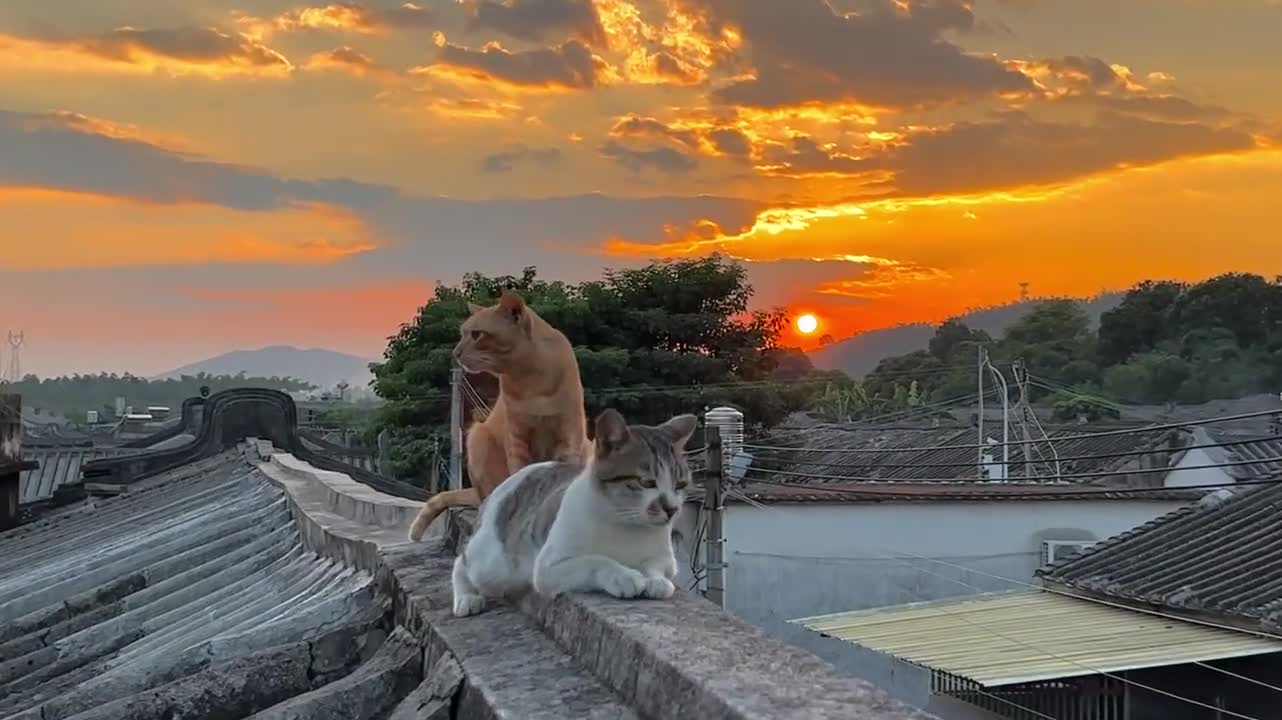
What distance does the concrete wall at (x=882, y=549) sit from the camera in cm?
1434

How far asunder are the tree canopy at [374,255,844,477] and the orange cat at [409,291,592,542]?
1749 centimetres

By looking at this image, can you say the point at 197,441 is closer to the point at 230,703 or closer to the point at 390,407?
the point at 230,703

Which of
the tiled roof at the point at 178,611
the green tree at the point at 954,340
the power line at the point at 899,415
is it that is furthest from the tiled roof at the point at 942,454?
the tiled roof at the point at 178,611

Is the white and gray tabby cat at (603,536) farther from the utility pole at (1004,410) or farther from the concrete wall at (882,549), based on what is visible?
the utility pole at (1004,410)

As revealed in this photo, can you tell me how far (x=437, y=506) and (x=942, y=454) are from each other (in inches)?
751

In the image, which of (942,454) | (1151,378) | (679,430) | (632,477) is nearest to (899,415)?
(942,454)

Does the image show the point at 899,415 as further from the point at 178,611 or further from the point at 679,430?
the point at 679,430

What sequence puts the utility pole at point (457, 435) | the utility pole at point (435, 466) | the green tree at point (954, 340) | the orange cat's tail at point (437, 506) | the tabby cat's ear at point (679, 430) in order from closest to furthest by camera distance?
the tabby cat's ear at point (679, 430)
the orange cat's tail at point (437, 506)
the utility pole at point (457, 435)
the utility pole at point (435, 466)
the green tree at point (954, 340)

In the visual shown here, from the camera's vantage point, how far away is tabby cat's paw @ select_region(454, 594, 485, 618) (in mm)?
2551

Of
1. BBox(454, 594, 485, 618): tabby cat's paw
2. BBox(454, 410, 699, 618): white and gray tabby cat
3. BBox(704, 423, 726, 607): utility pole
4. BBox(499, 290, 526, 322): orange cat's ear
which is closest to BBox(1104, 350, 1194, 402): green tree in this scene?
BBox(704, 423, 726, 607): utility pole

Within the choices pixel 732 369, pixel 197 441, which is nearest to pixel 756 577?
pixel 197 441

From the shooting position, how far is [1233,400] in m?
23.5

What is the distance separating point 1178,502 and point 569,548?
14.9m

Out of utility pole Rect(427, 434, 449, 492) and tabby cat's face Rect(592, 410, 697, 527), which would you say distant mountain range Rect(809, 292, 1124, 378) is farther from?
tabby cat's face Rect(592, 410, 697, 527)
